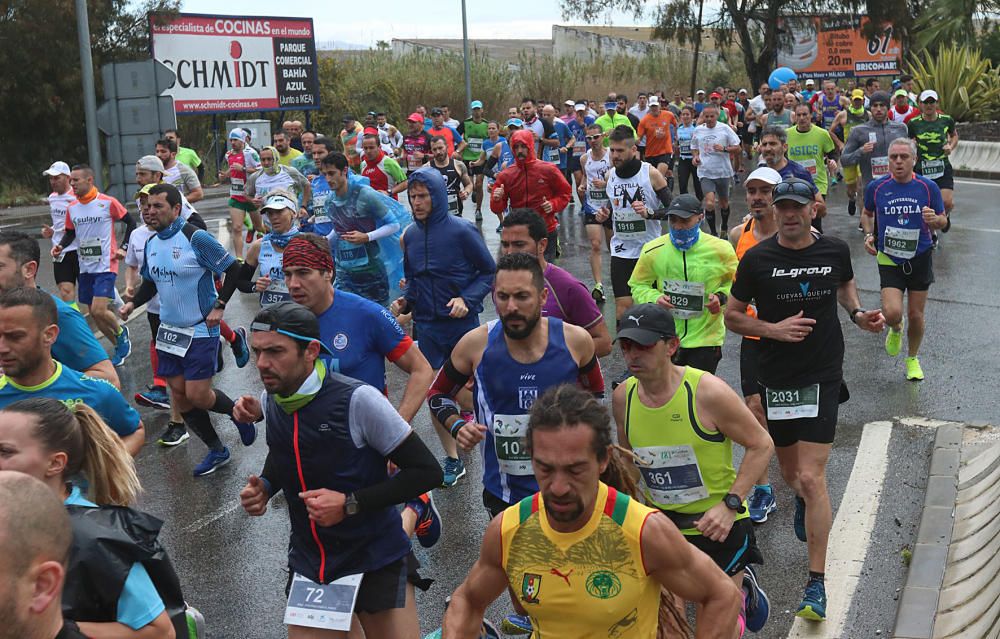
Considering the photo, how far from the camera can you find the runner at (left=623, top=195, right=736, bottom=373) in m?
7.60

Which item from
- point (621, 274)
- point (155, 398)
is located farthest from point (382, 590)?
point (621, 274)

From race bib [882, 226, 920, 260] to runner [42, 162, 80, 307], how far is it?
7.61 metres

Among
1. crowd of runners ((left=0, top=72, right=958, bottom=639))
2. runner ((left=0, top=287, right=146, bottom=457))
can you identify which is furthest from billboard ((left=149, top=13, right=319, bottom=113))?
runner ((left=0, top=287, right=146, bottom=457))

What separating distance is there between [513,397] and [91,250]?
7834mm

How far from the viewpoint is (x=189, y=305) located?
8.63 metres

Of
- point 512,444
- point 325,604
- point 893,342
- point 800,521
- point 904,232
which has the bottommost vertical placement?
point 800,521

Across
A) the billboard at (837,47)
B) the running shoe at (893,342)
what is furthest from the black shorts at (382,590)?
the billboard at (837,47)

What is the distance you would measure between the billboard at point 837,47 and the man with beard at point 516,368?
144ft

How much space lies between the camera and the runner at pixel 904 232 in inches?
385

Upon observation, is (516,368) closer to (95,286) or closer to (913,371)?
(913,371)

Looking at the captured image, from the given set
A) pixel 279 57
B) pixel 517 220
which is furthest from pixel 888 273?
pixel 279 57

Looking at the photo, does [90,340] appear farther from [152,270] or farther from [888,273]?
[888,273]

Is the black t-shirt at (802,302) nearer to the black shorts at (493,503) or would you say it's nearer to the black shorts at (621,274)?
the black shorts at (493,503)

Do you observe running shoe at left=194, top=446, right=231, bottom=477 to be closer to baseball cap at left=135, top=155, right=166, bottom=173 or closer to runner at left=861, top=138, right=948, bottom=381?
baseball cap at left=135, top=155, right=166, bottom=173
